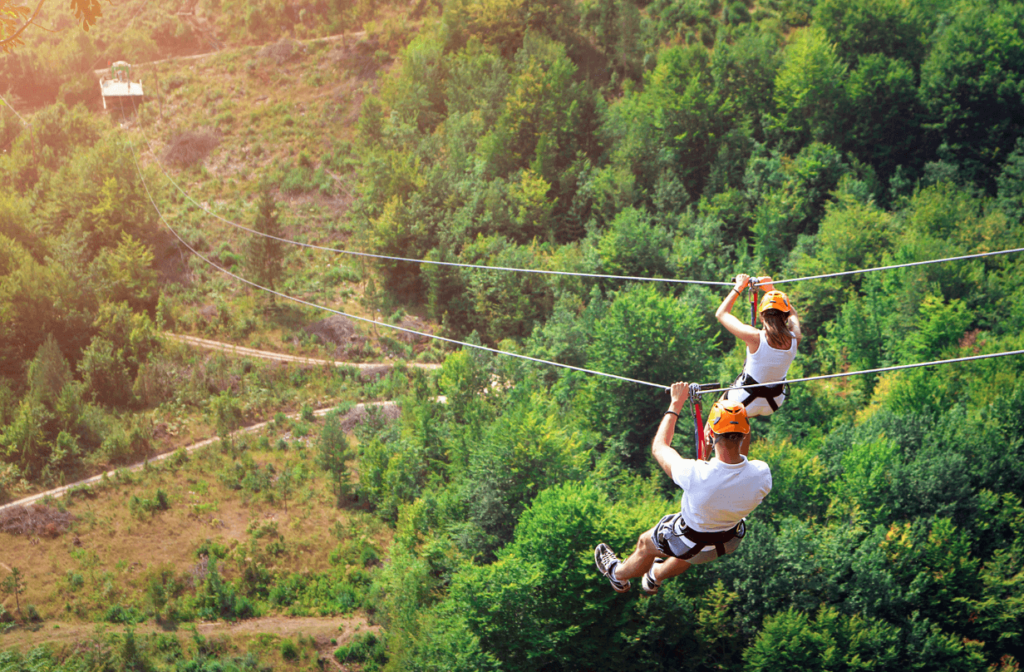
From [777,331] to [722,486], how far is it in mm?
2278

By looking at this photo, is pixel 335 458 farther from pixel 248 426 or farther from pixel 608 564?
pixel 608 564

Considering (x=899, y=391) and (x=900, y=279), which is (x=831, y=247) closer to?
(x=900, y=279)

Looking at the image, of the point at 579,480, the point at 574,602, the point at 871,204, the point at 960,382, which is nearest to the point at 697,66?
the point at 871,204

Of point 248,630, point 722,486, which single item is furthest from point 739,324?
point 248,630

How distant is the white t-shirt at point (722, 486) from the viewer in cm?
706

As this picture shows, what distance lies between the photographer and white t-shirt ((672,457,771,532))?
278 inches

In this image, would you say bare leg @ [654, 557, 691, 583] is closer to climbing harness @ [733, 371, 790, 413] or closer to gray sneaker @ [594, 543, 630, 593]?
gray sneaker @ [594, 543, 630, 593]

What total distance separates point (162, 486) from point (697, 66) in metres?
37.6

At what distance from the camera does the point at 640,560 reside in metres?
8.42

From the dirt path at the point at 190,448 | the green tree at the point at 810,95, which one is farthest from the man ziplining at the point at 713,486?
the green tree at the point at 810,95

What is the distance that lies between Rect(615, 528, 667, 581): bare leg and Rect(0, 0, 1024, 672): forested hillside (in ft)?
51.9

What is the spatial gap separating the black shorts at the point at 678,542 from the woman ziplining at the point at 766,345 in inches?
57.7

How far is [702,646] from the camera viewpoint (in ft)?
80.2

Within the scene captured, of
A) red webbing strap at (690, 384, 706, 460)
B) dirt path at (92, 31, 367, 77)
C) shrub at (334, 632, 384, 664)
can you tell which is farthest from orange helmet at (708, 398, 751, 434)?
dirt path at (92, 31, 367, 77)
